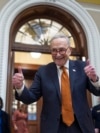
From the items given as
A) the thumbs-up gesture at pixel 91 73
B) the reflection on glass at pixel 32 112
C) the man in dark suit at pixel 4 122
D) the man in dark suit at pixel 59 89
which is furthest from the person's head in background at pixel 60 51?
the reflection on glass at pixel 32 112

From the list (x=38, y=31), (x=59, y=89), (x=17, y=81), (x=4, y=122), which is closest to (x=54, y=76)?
(x=59, y=89)

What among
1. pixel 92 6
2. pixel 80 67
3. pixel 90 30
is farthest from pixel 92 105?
pixel 80 67

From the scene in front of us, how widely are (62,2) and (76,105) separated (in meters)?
2.94

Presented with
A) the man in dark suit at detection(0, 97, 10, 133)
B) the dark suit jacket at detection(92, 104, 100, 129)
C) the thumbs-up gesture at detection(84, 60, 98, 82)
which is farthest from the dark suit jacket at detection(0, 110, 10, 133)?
the thumbs-up gesture at detection(84, 60, 98, 82)

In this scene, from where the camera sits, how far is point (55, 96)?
4.54ft

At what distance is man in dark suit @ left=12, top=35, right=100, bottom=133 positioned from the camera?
1355 mm

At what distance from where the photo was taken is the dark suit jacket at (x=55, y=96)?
1361 mm

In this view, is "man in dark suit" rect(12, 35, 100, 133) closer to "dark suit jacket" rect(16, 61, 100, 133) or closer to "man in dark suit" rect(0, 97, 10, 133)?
"dark suit jacket" rect(16, 61, 100, 133)

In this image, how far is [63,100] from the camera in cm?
138

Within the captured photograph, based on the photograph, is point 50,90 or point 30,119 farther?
point 30,119

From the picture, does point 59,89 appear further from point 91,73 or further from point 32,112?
point 32,112

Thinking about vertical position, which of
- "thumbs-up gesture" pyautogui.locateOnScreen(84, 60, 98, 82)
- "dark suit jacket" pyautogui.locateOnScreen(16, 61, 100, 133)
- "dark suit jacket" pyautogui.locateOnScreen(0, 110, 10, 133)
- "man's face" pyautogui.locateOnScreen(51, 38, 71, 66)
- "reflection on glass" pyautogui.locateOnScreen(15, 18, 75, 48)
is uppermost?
"reflection on glass" pyautogui.locateOnScreen(15, 18, 75, 48)

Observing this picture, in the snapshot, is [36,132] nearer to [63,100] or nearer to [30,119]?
[30,119]

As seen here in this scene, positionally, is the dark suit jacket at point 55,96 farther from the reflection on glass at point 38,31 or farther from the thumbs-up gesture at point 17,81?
the reflection on glass at point 38,31
